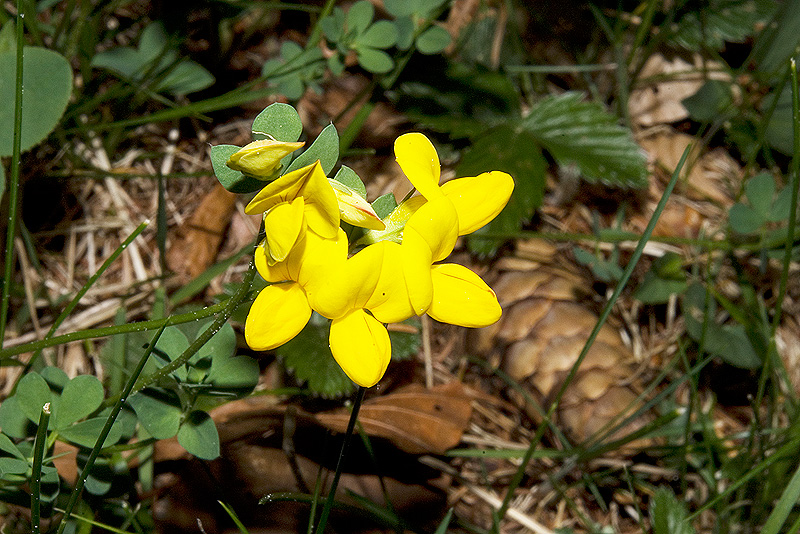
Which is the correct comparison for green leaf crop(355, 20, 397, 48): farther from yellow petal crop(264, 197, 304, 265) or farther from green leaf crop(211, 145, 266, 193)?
yellow petal crop(264, 197, 304, 265)

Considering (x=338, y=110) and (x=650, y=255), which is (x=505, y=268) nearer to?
(x=650, y=255)

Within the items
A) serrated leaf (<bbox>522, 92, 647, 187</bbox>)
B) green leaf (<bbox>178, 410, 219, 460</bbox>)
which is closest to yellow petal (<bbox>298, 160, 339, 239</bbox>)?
green leaf (<bbox>178, 410, 219, 460</bbox>)

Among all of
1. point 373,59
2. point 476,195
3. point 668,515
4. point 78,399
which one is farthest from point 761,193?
point 78,399

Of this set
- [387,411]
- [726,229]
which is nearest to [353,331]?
[387,411]

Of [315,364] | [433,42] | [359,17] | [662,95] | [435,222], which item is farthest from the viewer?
[662,95]

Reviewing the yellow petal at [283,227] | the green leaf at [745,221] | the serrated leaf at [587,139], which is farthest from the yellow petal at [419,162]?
the green leaf at [745,221]

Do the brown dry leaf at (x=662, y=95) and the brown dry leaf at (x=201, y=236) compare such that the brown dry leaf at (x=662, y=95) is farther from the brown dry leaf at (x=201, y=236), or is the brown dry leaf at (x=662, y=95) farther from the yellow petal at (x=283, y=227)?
the yellow petal at (x=283, y=227)

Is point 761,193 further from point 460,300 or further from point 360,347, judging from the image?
point 360,347
